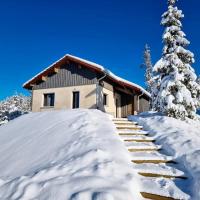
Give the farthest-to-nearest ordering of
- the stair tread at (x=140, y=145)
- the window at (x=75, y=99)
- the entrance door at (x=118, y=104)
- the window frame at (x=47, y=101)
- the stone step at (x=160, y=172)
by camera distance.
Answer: the entrance door at (x=118, y=104), the window frame at (x=47, y=101), the window at (x=75, y=99), the stair tread at (x=140, y=145), the stone step at (x=160, y=172)

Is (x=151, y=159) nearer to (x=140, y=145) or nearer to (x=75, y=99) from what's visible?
(x=140, y=145)

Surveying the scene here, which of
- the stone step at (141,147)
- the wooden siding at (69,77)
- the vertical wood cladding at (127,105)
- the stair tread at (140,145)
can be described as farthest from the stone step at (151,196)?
the vertical wood cladding at (127,105)

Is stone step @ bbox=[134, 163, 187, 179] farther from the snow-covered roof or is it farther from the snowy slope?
the snow-covered roof

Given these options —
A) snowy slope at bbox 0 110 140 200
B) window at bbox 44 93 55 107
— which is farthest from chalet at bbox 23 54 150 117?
snowy slope at bbox 0 110 140 200

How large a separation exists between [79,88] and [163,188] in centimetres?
1599

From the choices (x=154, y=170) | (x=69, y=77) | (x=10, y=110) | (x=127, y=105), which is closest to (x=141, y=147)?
(x=154, y=170)

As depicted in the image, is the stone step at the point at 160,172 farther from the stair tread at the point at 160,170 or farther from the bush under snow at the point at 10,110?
the bush under snow at the point at 10,110

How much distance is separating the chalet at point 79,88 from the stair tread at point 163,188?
14318 millimetres

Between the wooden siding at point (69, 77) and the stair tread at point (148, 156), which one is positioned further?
the wooden siding at point (69, 77)

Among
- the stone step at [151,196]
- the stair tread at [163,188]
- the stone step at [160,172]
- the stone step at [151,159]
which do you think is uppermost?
the stone step at [151,159]

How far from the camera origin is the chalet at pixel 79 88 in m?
19.9

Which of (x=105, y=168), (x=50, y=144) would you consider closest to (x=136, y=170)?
(x=105, y=168)

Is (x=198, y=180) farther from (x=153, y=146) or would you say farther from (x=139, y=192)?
(x=153, y=146)

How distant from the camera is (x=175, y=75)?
46.3 ft
